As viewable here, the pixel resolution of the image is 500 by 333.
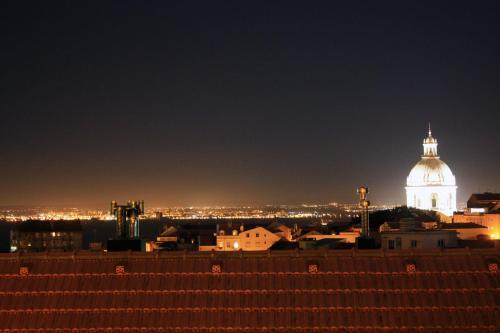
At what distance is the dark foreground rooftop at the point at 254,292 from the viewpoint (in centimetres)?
3525

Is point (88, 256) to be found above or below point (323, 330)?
above

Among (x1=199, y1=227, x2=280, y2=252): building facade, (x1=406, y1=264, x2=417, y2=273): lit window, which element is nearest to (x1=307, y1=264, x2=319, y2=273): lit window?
(x1=406, y1=264, x2=417, y2=273): lit window

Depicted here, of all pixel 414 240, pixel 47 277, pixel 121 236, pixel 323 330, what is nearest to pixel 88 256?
pixel 47 277

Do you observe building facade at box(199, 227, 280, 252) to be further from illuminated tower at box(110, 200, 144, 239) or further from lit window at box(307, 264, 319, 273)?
lit window at box(307, 264, 319, 273)

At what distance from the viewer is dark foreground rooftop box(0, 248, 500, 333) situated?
35250mm

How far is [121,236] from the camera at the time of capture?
44.8 metres

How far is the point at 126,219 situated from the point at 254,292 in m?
12.0

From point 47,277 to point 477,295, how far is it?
16767mm

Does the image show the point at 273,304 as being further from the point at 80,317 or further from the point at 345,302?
the point at 80,317

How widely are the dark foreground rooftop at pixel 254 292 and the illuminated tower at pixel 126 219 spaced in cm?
685

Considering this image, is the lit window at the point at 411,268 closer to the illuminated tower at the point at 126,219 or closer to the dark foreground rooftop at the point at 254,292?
the dark foreground rooftop at the point at 254,292

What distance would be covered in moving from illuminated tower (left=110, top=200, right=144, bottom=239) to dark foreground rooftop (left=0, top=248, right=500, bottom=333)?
6849 mm

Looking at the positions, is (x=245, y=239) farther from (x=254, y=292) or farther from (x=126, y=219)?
(x=254, y=292)

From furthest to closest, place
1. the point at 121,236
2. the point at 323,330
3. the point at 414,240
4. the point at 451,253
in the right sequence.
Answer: the point at 414,240 < the point at 121,236 < the point at 451,253 < the point at 323,330
